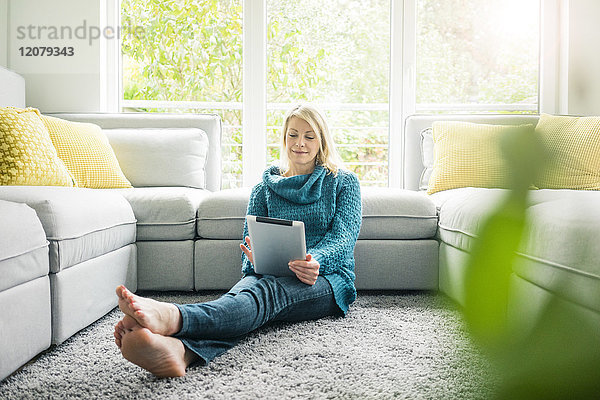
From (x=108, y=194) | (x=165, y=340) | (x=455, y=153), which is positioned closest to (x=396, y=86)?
(x=455, y=153)

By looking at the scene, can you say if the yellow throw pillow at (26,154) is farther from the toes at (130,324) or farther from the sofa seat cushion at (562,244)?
the sofa seat cushion at (562,244)

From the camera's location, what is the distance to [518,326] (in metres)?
0.21

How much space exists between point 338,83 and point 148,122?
1.37 meters

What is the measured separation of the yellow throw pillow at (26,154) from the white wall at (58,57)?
1.29 meters

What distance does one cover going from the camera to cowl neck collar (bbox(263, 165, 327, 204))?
2.15 m

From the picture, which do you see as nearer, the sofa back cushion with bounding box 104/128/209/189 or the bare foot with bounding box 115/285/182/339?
the bare foot with bounding box 115/285/182/339

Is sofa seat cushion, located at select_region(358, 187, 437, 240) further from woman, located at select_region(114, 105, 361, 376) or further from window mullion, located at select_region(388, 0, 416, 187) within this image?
window mullion, located at select_region(388, 0, 416, 187)

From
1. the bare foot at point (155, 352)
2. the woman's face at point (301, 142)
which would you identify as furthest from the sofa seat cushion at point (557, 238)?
the woman's face at point (301, 142)

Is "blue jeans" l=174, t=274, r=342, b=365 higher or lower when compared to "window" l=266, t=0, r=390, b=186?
lower

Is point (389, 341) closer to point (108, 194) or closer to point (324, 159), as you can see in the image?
point (324, 159)

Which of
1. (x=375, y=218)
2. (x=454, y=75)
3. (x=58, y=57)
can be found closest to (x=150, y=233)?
(x=375, y=218)

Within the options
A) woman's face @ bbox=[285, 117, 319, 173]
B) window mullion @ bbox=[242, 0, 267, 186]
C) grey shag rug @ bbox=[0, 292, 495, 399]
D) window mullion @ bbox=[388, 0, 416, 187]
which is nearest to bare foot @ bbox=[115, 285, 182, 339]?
grey shag rug @ bbox=[0, 292, 495, 399]

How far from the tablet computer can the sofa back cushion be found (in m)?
1.19

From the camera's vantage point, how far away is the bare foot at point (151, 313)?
136 centimetres
